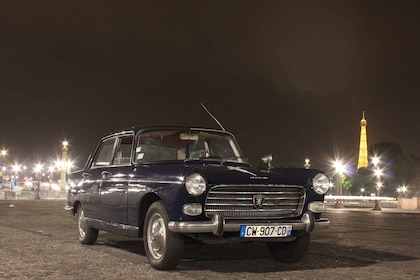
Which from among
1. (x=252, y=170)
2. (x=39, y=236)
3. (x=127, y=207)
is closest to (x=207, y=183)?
(x=252, y=170)

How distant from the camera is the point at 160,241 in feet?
21.6

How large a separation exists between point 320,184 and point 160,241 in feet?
6.91

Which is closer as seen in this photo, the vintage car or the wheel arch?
the vintage car

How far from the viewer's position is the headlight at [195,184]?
245 inches

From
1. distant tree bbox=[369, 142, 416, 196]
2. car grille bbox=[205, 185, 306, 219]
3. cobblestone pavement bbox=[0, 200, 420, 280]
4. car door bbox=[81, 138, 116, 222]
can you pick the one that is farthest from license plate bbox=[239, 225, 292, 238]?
distant tree bbox=[369, 142, 416, 196]

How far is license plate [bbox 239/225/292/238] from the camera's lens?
248 inches

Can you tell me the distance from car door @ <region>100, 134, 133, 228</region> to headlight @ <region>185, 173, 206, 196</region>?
1.47m

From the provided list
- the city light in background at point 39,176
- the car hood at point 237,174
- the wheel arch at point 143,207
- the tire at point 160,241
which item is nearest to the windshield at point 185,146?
the car hood at point 237,174

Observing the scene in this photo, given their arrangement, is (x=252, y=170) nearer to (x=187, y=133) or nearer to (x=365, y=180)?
(x=187, y=133)

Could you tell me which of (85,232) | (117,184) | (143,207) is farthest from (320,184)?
(85,232)

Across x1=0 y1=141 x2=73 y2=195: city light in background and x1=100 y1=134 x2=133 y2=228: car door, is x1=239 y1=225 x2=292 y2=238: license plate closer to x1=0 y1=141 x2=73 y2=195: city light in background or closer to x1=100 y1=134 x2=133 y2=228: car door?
x1=100 y1=134 x2=133 y2=228: car door

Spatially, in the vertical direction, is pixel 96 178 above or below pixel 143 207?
above

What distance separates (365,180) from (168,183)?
84300mm

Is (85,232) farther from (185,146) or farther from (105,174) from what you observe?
(185,146)
